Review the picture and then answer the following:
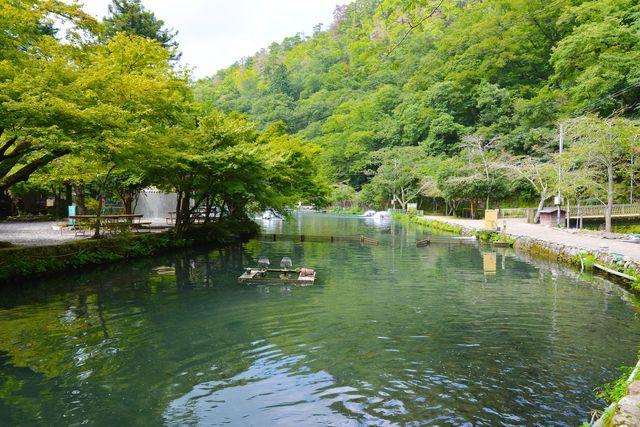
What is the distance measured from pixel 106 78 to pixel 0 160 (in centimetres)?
377

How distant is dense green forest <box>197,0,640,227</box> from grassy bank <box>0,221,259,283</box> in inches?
303

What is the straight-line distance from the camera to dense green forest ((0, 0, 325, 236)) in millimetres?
10258

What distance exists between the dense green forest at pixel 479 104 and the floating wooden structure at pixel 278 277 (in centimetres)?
633

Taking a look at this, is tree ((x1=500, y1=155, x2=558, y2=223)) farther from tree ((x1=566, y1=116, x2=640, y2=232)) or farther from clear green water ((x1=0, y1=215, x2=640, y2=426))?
clear green water ((x1=0, y1=215, x2=640, y2=426))

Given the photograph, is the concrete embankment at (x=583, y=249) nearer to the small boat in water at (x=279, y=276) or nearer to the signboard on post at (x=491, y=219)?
the signboard on post at (x=491, y=219)

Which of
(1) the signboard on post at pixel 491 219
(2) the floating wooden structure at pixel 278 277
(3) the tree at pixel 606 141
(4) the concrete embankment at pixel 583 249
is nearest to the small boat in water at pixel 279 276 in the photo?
(2) the floating wooden structure at pixel 278 277

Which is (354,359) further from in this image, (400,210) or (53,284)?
(400,210)

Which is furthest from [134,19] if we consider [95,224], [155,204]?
[95,224]

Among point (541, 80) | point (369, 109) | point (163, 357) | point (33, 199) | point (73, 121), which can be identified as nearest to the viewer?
point (163, 357)

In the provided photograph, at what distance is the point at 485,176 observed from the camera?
38531 mm

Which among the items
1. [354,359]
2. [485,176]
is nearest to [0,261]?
[354,359]

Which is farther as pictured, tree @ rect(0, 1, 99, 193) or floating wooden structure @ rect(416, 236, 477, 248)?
floating wooden structure @ rect(416, 236, 477, 248)

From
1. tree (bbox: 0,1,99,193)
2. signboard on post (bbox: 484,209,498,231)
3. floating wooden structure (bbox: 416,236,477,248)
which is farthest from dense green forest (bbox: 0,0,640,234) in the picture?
floating wooden structure (bbox: 416,236,477,248)

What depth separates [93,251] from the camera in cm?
1534
